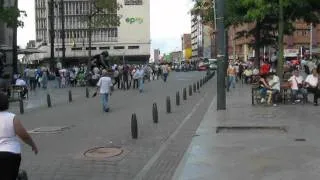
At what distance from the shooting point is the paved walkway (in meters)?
10.6

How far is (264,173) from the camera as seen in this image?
9.87 m

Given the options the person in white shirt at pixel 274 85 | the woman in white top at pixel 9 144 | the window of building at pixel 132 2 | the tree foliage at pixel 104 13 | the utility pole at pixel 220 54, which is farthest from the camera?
the window of building at pixel 132 2

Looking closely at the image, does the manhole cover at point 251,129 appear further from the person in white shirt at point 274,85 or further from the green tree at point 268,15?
the green tree at point 268,15

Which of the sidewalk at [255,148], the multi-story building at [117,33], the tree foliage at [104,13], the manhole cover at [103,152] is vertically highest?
the multi-story building at [117,33]

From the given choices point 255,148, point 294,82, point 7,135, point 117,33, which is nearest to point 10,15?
point 294,82

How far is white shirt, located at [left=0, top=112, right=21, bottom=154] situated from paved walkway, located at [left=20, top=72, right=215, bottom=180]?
3.09 m

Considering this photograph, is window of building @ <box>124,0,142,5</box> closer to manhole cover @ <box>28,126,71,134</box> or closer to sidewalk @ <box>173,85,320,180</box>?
sidewalk @ <box>173,85,320,180</box>

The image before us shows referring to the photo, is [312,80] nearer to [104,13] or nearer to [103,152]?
[103,152]

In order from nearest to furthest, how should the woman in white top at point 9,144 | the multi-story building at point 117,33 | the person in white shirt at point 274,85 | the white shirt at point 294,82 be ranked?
the woman in white top at point 9,144 < the person in white shirt at point 274,85 < the white shirt at point 294,82 < the multi-story building at point 117,33

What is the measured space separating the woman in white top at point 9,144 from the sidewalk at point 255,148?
332 centimetres

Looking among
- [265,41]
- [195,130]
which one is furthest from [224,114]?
[265,41]

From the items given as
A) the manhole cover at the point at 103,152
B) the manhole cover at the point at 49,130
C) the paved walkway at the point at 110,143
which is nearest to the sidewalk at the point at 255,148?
the paved walkway at the point at 110,143

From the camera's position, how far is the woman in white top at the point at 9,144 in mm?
6934

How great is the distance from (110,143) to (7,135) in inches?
282
